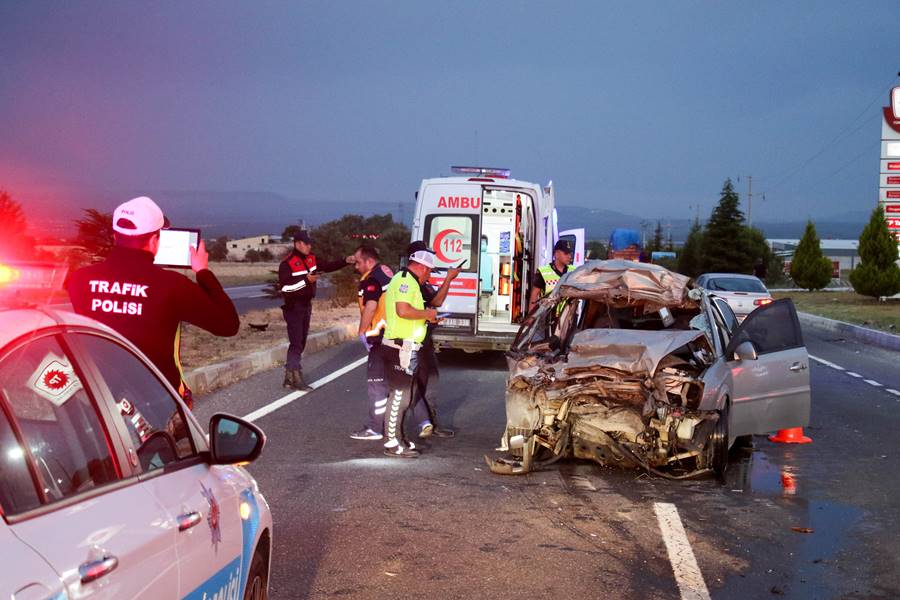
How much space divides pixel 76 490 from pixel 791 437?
966 centimetres

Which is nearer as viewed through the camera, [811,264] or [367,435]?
[367,435]

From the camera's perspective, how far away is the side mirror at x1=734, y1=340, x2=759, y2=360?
32.1 feet

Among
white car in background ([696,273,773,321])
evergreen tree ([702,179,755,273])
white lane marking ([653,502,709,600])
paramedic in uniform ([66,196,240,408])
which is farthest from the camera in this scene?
evergreen tree ([702,179,755,273])

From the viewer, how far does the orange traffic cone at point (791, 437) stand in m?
11.5

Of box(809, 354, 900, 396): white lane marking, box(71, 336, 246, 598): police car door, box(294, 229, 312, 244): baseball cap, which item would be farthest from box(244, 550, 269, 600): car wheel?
box(809, 354, 900, 396): white lane marking

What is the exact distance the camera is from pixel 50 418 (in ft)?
10.0

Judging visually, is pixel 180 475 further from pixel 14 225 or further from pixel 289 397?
pixel 289 397

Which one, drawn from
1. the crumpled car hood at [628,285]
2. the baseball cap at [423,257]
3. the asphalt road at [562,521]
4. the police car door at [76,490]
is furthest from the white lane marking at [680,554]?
the police car door at [76,490]

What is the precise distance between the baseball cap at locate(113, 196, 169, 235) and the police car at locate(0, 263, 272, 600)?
1328mm

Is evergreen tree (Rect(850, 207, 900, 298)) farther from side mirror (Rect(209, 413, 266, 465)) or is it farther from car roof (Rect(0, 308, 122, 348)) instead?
car roof (Rect(0, 308, 122, 348))

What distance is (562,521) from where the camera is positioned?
782cm

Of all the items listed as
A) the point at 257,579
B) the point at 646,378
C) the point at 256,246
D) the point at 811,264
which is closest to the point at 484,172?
the point at 646,378

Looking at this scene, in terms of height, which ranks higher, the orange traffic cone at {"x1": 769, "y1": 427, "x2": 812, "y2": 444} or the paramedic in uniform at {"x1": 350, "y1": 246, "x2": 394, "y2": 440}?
the paramedic in uniform at {"x1": 350, "y1": 246, "x2": 394, "y2": 440}

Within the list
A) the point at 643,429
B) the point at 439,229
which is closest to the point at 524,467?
the point at 643,429
